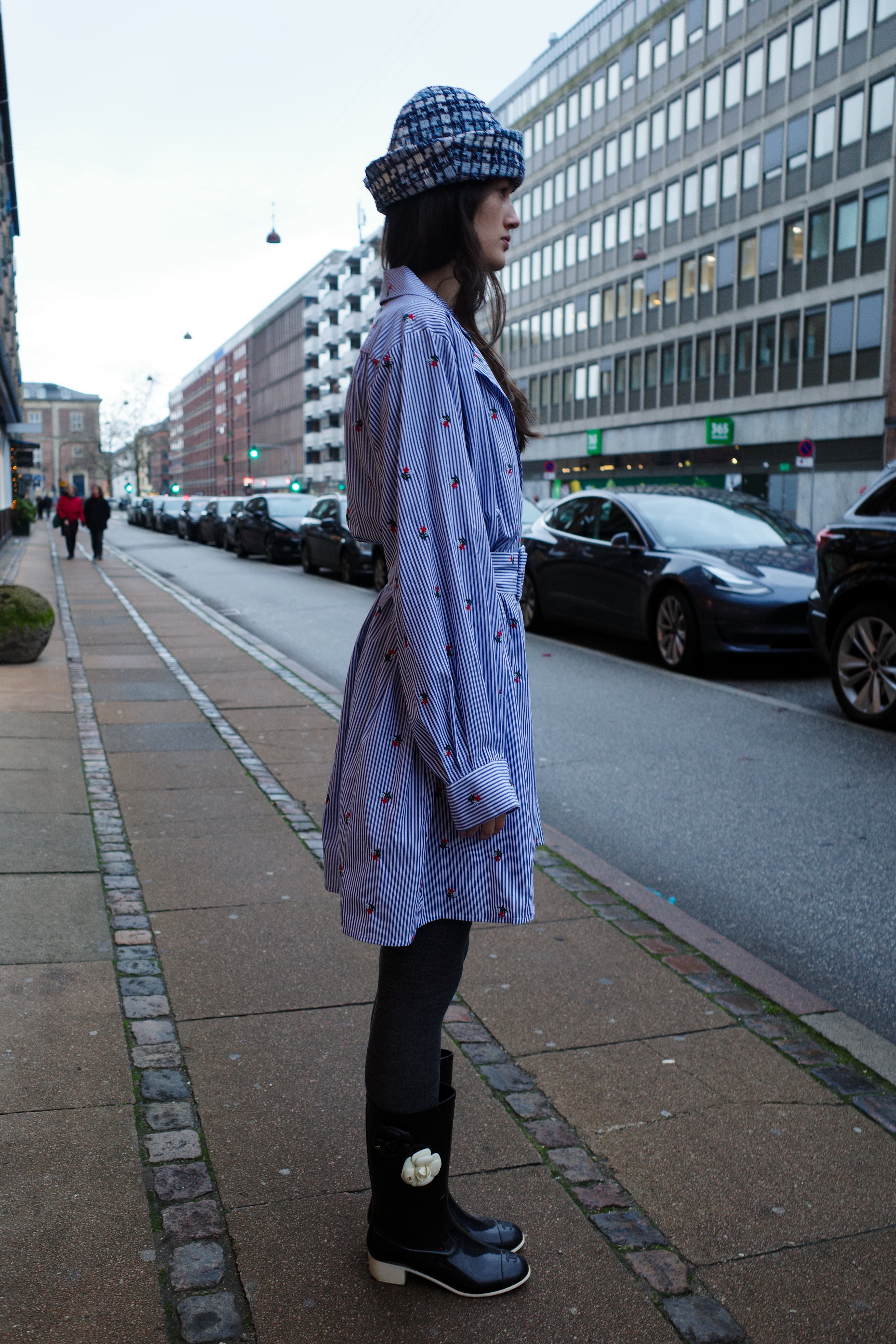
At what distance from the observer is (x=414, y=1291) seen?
90.4 inches

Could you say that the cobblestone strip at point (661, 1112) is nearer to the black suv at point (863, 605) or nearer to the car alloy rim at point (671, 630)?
the black suv at point (863, 605)

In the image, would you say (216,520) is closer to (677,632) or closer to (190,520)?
(190,520)

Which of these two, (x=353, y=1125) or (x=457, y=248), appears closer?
(x=457, y=248)

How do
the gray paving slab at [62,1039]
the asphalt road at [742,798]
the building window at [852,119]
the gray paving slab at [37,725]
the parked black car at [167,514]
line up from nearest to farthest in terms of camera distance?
the gray paving slab at [62,1039] → the asphalt road at [742,798] → the gray paving slab at [37,725] → the building window at [852,119] → the parked black car at [167,514]

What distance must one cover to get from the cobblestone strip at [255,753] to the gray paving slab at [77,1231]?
0.76 meters

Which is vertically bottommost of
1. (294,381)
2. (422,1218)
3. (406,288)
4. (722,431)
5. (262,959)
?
(262,959)

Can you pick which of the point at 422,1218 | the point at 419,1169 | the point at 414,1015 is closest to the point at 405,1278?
the point at 422,1218

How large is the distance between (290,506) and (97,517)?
4.06 metres

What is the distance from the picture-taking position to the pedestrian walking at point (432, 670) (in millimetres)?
1991

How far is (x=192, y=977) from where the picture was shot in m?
3.69

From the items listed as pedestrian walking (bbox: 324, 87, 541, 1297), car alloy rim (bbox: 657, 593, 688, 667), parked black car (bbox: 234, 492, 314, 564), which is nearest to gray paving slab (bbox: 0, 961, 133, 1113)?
pedestrian walking (bbox: 324, 87, 541, 1297)

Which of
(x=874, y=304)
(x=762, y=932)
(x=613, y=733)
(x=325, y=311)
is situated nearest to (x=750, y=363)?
(x=874, y=304)

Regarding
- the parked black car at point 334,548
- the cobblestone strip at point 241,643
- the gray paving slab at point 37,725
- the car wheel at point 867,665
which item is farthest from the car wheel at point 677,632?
the parked black car at point 334,548

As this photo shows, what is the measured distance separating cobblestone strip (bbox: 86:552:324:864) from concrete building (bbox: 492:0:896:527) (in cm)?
2504
